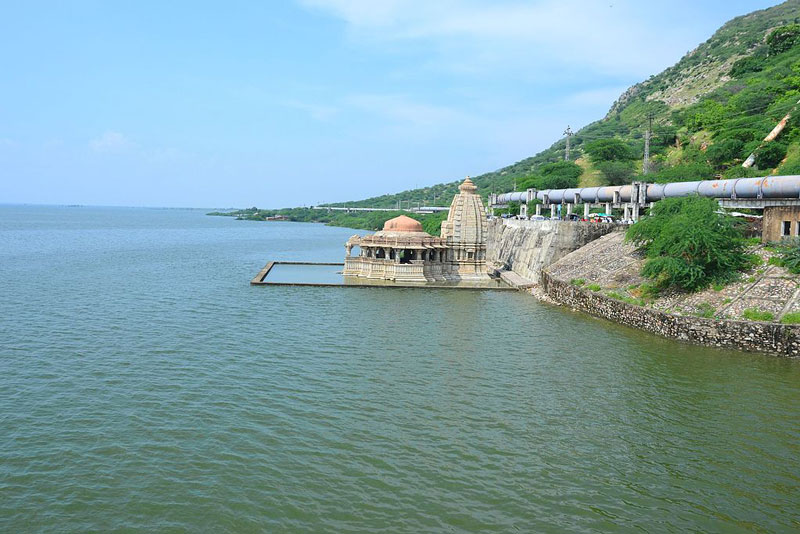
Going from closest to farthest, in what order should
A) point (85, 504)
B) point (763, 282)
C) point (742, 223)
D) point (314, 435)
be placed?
point (85, 504)
point (314, 435)
point (763, 282)
point (742, 223)

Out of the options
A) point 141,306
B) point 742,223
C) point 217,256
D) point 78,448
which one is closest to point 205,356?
point 78,448

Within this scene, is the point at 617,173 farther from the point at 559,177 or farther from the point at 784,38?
the point at 784,38

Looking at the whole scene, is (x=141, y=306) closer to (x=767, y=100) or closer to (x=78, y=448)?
(x=78, y=448)

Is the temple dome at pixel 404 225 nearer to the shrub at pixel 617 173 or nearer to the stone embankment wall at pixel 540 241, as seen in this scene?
the stone embankment wall at pixel 540 241

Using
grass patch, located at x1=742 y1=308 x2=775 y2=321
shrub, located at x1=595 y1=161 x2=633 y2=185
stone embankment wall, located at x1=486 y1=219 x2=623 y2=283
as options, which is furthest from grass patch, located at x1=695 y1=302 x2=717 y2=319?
shrub, located at x1=595 y1=161 x2=633 y2=185

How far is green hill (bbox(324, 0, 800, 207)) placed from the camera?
64000 mm

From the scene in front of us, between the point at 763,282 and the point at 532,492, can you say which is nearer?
the point at 532,492

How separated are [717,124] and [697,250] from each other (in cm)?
6346

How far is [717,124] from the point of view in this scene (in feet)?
279

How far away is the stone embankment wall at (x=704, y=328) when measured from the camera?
26188mm

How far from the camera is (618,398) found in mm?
21266

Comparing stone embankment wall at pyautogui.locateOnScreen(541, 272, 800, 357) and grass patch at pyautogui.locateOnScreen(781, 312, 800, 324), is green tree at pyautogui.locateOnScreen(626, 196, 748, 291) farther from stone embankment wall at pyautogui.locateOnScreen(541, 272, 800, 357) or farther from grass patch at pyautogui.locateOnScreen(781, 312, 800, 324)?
grass patch at pyautogui.locateOnScreen(781, 312, 800, 324)

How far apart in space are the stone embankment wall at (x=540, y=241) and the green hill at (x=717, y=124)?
1525 centimetres

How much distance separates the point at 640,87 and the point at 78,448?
206026 millimetres
